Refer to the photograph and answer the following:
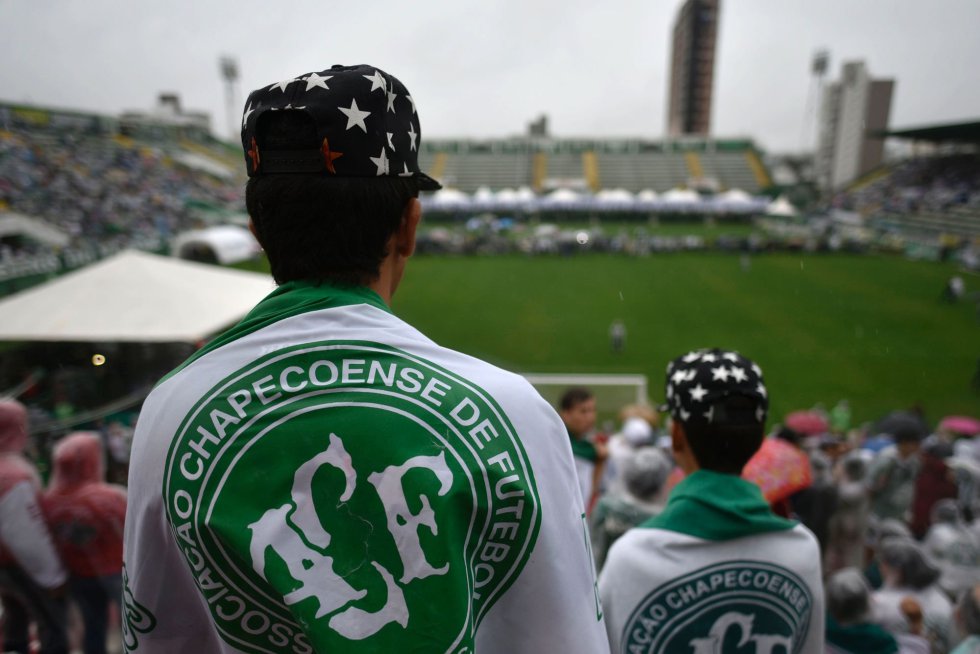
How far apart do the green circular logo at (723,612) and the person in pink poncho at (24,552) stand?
2975 mm

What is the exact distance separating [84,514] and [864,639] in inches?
141

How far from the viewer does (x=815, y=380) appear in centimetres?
1172

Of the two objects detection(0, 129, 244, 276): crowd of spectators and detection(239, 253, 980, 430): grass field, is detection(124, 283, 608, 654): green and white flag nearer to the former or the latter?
detection(239, 253, 980, 430): grass field

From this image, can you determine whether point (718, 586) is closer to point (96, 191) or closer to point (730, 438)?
point (730, 438)

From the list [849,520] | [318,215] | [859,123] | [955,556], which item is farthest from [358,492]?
[859,123]

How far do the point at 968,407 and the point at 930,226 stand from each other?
2625cm

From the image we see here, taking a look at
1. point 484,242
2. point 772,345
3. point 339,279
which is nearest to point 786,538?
point 339,279

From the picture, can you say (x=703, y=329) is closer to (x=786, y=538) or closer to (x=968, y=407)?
(x=968, y=407)

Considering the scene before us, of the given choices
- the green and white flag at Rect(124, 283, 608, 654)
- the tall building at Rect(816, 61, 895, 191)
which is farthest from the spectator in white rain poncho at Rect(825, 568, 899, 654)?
the tall building at Rect(816, 61, 895, 191)

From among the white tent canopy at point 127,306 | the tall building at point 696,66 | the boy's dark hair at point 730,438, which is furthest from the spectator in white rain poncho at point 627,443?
the tall building at point 696,66

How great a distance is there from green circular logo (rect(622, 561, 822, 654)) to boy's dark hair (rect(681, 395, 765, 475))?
28 centimetres

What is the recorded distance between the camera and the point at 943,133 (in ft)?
120

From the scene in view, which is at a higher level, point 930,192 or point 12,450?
point 12,450

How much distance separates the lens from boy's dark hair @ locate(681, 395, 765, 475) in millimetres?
1727
